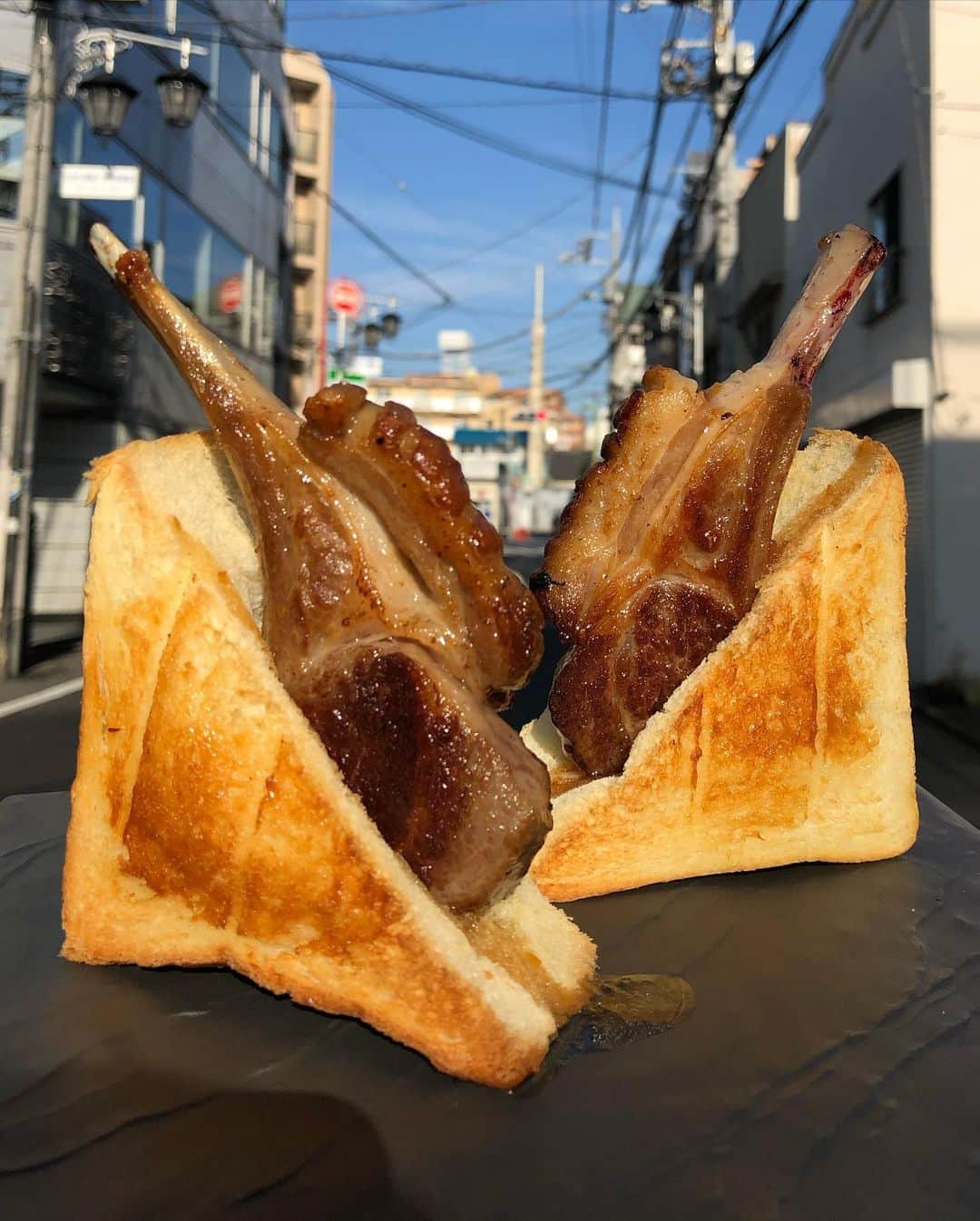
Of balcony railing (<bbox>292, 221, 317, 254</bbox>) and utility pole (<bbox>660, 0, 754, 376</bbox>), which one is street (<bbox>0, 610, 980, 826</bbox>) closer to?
utility pole (<bbox>660, 0, 754, 376</bbox>)

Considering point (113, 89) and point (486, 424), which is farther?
point (486, 424)

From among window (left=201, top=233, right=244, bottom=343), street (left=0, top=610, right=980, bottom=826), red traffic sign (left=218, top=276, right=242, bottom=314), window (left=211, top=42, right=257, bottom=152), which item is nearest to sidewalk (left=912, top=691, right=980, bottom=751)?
street (left=0, top=610, right=980, bottom=826)

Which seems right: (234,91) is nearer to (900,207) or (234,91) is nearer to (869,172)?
(869,172)

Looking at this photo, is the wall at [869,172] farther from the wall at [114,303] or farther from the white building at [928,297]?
the wall at [114,303]

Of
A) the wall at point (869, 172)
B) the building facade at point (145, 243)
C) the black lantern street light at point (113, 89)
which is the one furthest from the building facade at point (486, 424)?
the black lantern street light at point (113, 89)

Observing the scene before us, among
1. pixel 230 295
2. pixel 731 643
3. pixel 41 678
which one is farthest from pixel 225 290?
pixel 731 643
